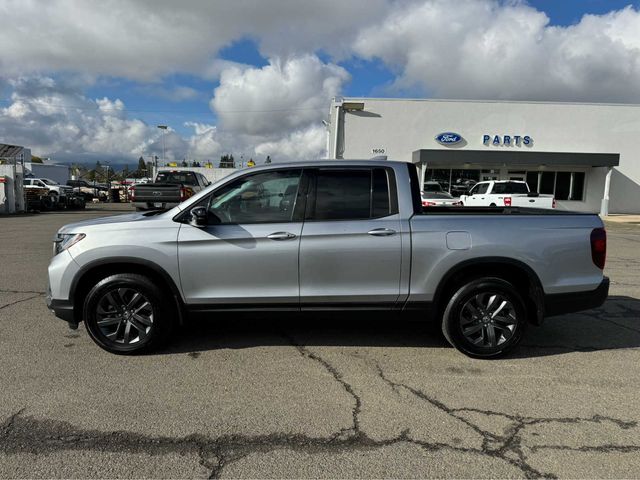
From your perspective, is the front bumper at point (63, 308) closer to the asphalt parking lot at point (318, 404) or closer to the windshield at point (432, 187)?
the asphalt parking lot at point (318, 404)

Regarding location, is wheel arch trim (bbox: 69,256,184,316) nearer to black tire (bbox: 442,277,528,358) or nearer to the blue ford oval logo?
black tire (bbox: 442,277,528,358)

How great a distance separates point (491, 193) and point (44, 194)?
2331 cm

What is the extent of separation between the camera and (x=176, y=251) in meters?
4.12

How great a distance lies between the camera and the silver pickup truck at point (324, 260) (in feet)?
13.5

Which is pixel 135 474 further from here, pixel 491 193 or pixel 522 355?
pixel 491 193

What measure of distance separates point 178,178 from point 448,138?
17113 mm

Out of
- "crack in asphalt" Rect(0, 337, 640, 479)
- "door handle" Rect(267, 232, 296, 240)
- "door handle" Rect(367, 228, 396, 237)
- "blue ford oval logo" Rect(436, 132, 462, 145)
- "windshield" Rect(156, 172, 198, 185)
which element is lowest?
"crack in asphalt" Rect(0, 337, 640, 479)

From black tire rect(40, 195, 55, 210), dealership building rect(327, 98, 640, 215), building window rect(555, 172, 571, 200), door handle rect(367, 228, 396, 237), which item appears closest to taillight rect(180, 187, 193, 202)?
door handle rect(367, 228, 396, 237)

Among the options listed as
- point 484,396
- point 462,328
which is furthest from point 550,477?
point 462,328

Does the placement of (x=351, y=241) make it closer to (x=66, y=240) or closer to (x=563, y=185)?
(x=66, y=240)

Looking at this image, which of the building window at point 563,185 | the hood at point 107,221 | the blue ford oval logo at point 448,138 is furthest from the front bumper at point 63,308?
the building window at point 563,185

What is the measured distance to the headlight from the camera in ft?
13.8

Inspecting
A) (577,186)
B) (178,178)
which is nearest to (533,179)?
(577,186)

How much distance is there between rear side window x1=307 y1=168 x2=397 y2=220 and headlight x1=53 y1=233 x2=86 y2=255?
2.14 metres
